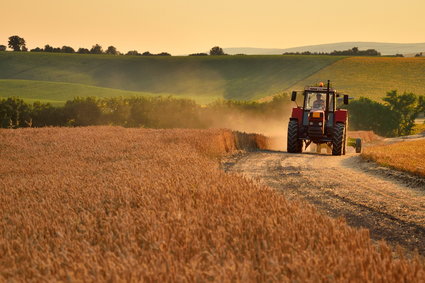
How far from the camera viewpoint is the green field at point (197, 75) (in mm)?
88312

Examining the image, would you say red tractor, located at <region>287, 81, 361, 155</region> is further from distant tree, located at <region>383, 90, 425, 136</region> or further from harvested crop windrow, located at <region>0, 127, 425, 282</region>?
distant tree, located at <region>383, 90, 425, 136</region>

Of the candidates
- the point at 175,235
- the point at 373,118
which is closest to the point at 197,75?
the point at 373,118

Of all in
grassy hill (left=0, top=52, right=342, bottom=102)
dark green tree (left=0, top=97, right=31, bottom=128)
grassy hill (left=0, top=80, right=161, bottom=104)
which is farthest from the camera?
grassy hill (left=0, top=52, right=342, bottom=102)

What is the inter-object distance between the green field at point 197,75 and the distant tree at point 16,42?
43.5 ft

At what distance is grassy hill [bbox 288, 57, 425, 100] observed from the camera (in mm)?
84562

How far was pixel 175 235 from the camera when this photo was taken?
15.0ft

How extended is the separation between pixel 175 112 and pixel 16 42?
84823 millimetres

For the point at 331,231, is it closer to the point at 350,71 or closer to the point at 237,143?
the point at 237,143

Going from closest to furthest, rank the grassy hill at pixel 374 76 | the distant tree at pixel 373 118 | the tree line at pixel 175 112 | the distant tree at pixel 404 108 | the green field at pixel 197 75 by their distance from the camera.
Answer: the tree line at pixel 175 112, the distant tree at pixel 373 118, the distant tree at pixel 404 108, the grassy hill at pixel 374 76, the green field at pixel 197 75

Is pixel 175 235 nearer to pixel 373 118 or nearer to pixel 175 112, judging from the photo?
pixel 175 112

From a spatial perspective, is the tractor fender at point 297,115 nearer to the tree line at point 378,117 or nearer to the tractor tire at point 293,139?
the tractor tire at point 293,139

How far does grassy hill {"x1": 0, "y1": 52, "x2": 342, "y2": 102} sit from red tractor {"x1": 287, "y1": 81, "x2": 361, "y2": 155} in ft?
211

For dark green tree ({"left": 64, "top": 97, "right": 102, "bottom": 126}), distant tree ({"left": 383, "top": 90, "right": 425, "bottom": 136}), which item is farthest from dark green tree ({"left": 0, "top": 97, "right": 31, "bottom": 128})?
distant tree ({"left": 383, "top": 90, "right": 425, "bottom": 136})

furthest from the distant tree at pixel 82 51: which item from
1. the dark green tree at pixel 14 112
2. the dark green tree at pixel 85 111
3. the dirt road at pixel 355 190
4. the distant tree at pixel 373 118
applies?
the dirt road at pixel 355 190
